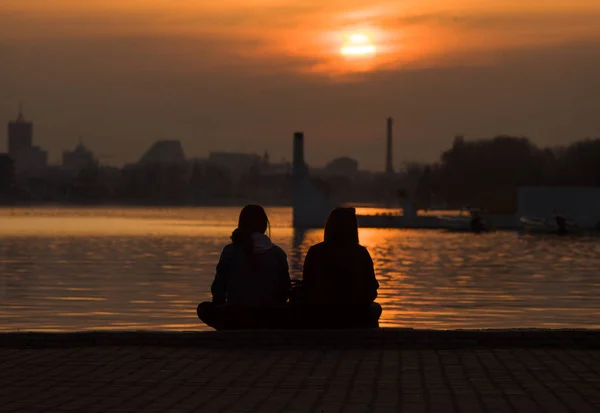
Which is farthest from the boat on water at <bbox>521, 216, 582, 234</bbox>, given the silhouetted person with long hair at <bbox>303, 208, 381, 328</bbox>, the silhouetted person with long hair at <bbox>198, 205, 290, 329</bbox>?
the silhouetted person with long hair at <bbox>198, 205, 290, 329</bbox>

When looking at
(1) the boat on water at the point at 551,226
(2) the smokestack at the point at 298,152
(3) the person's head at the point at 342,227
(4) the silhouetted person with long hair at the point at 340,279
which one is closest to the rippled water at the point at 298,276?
(4) the silhouetted person with long hair at the point at 340,279

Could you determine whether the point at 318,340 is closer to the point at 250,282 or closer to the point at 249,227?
the point at 250,282

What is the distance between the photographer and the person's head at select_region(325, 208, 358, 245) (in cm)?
1243

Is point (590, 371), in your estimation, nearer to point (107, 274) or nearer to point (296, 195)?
point (107, 274)

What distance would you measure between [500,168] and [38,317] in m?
150

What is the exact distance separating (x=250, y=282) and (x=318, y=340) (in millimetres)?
892

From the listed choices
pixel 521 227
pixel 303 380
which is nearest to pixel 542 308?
pixel 303 380

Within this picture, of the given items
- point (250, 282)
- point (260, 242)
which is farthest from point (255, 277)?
point (260, 242)

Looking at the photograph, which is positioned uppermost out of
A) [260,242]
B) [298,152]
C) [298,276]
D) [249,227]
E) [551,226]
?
[298,152]

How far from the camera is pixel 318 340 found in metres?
12.9

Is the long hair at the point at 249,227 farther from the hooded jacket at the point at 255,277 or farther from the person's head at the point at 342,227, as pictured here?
the person's head at the point at 342,227

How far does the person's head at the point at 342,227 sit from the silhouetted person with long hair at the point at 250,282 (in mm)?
601

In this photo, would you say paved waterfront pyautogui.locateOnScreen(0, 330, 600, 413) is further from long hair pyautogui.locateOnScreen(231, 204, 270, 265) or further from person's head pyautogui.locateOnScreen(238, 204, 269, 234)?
person's head pyautogui.locateOnScreen(238, 204, 269, 234)

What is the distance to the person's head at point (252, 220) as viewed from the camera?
41.6ft
